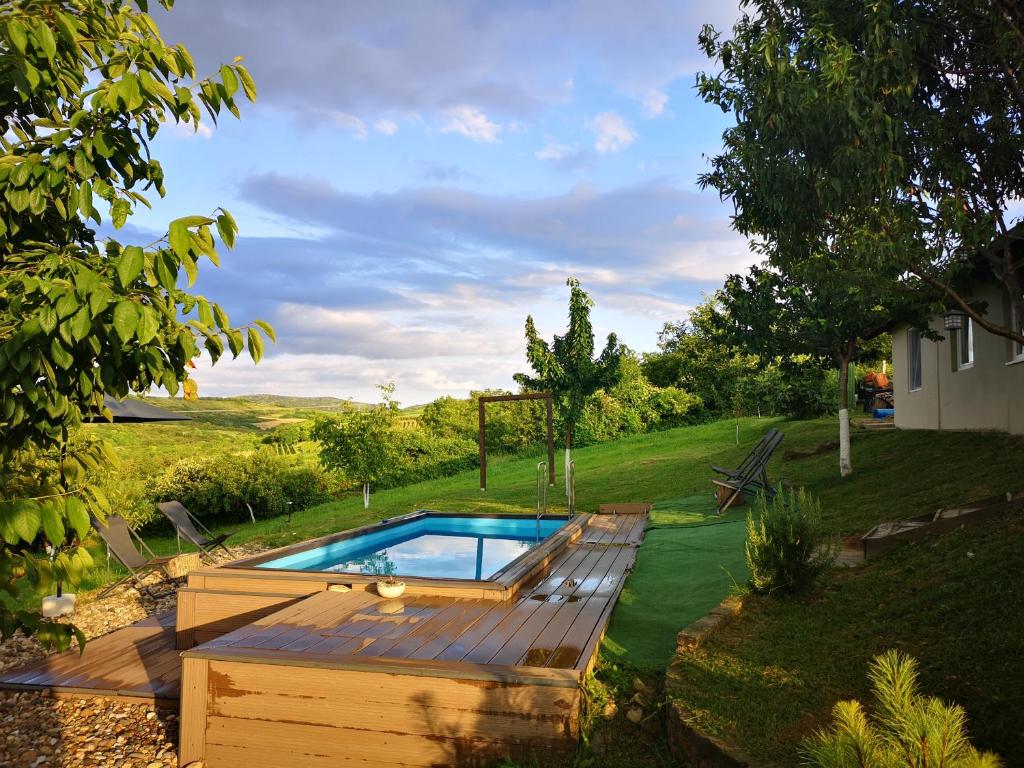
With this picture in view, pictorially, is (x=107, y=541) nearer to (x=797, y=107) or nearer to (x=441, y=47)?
(x=441, y=47)

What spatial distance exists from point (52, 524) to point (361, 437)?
11695mm

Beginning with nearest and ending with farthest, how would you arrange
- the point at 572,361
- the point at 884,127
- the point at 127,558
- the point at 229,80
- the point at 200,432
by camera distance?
the point at 229,80, the point at 884,127, the point at 127,558, the point at 572,361, the point at 200,432

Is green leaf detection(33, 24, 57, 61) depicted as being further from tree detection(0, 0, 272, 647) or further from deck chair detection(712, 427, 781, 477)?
deck chair detection(712, 427, 781, 477)

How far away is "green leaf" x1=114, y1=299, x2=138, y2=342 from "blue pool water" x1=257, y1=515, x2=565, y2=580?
5638 millimetres

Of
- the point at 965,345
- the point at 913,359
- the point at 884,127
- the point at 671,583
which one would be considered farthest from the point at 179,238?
the point at 913,359

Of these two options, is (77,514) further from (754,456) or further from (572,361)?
(572,361)

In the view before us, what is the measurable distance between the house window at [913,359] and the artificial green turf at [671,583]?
742 centimetres

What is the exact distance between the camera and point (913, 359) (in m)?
14.3

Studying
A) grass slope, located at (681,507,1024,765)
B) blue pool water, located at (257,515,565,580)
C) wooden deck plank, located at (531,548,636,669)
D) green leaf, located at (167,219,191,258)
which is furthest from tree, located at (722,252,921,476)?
green leaf, located at (167,219,191,258)

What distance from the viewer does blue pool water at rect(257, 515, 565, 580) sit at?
26.1 feet

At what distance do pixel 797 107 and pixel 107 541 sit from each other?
27.5 feet

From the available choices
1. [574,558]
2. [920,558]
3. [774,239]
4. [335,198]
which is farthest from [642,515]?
[335,198]

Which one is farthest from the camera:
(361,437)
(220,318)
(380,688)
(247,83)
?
(361,437)

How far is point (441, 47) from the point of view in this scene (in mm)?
7336
